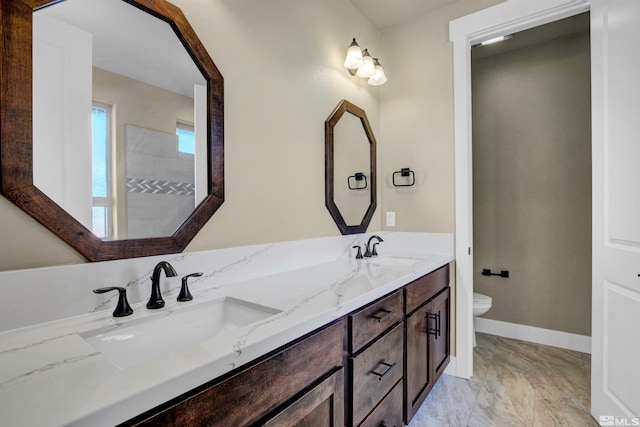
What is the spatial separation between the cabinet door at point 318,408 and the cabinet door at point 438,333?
93 centimetres

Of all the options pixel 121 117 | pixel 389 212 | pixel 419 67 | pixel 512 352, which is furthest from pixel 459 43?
pixel 512 352

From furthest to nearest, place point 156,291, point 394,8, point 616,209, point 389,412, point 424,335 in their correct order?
point 394,8, point 424,335, point 616,209, point 389,412, point 156,291

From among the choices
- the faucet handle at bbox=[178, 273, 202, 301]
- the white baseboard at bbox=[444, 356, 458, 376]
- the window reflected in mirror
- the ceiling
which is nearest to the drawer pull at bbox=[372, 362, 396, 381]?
the faucet handle at bbox=[178, 273, 202, 301]

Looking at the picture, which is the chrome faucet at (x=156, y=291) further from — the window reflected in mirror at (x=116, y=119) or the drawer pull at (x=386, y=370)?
the drawer pull at (x=386, y=370)

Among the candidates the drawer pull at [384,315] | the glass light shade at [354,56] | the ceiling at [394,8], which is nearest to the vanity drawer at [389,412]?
the drawer pull at [384,315]

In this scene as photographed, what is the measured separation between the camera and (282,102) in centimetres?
162

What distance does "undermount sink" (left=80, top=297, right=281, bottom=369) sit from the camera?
2.72ft

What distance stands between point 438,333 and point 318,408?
3.94 ft

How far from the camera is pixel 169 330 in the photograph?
3.15 feet

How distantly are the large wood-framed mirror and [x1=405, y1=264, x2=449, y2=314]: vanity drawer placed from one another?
990mm

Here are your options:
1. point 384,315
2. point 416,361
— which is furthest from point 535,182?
point 384,315

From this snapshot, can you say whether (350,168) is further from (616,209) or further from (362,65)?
(616,209)

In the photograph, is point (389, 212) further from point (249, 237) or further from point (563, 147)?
point (563, 147)

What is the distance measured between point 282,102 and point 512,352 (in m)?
2.55
